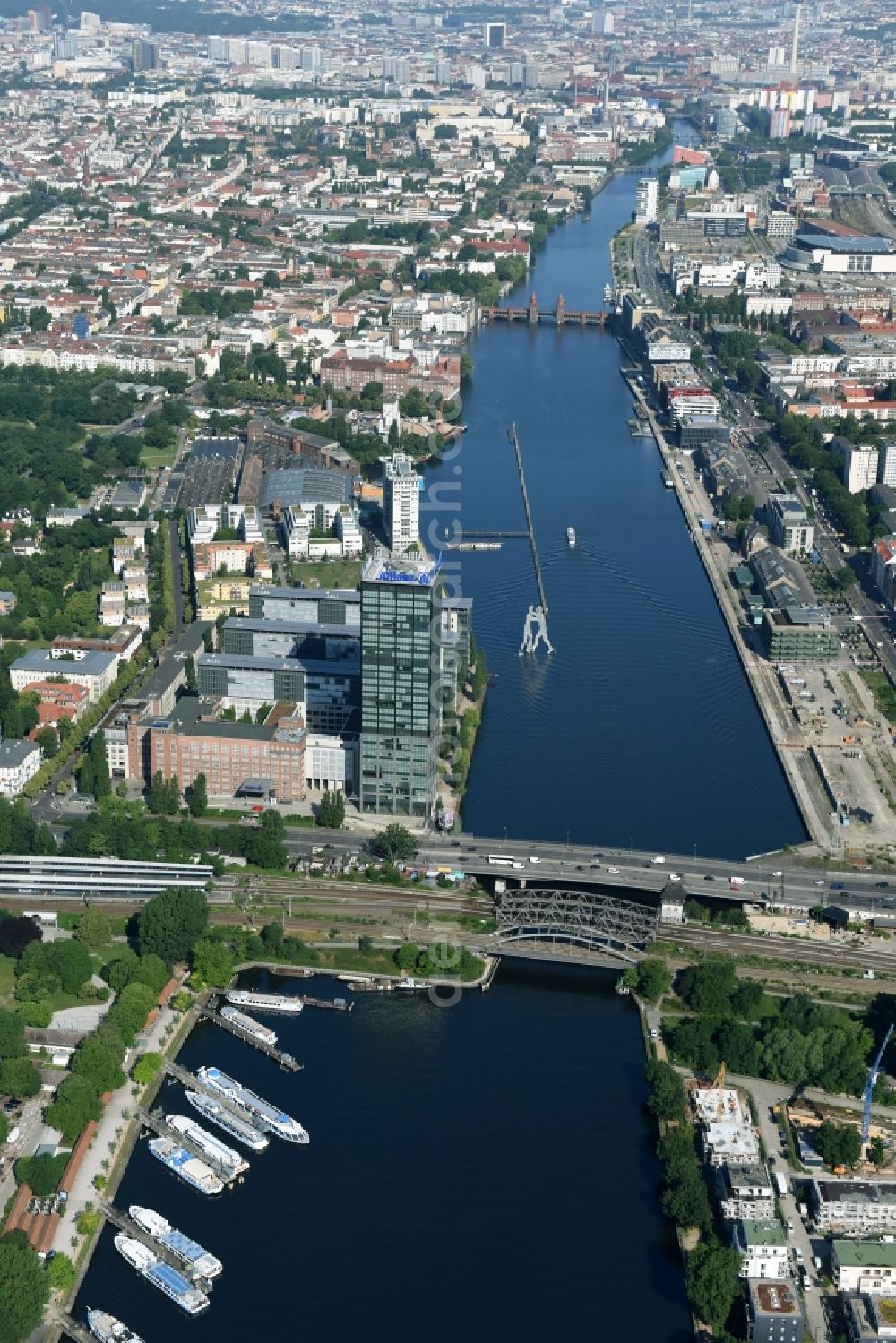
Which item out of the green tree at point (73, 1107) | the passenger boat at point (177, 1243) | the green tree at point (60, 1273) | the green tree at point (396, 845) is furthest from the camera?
the green tree at point (396, 845)

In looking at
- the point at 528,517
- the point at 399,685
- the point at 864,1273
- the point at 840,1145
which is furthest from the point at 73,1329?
the point at 528,517

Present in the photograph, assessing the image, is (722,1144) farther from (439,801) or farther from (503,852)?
(439,801)

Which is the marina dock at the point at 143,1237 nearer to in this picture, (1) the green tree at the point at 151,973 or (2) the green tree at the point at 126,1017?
(2) the green tree at the point at 126,1017

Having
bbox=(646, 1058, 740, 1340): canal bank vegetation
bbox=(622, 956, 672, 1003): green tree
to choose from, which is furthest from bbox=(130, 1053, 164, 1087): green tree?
bbox=(622, 956, 672, 1003): green tree

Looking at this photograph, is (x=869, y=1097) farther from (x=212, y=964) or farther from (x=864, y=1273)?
(x=212, y=964)

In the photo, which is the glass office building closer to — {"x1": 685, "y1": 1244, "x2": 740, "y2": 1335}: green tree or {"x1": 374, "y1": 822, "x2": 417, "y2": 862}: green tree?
{"x1": 374, "y1": 822, "x2": 417, "y2": 862}: green tree

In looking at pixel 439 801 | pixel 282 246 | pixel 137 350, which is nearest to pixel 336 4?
pixel 282 246

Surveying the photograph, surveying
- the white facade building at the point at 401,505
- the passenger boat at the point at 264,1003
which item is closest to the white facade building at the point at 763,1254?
the passenger boat at the point at 264,1003
